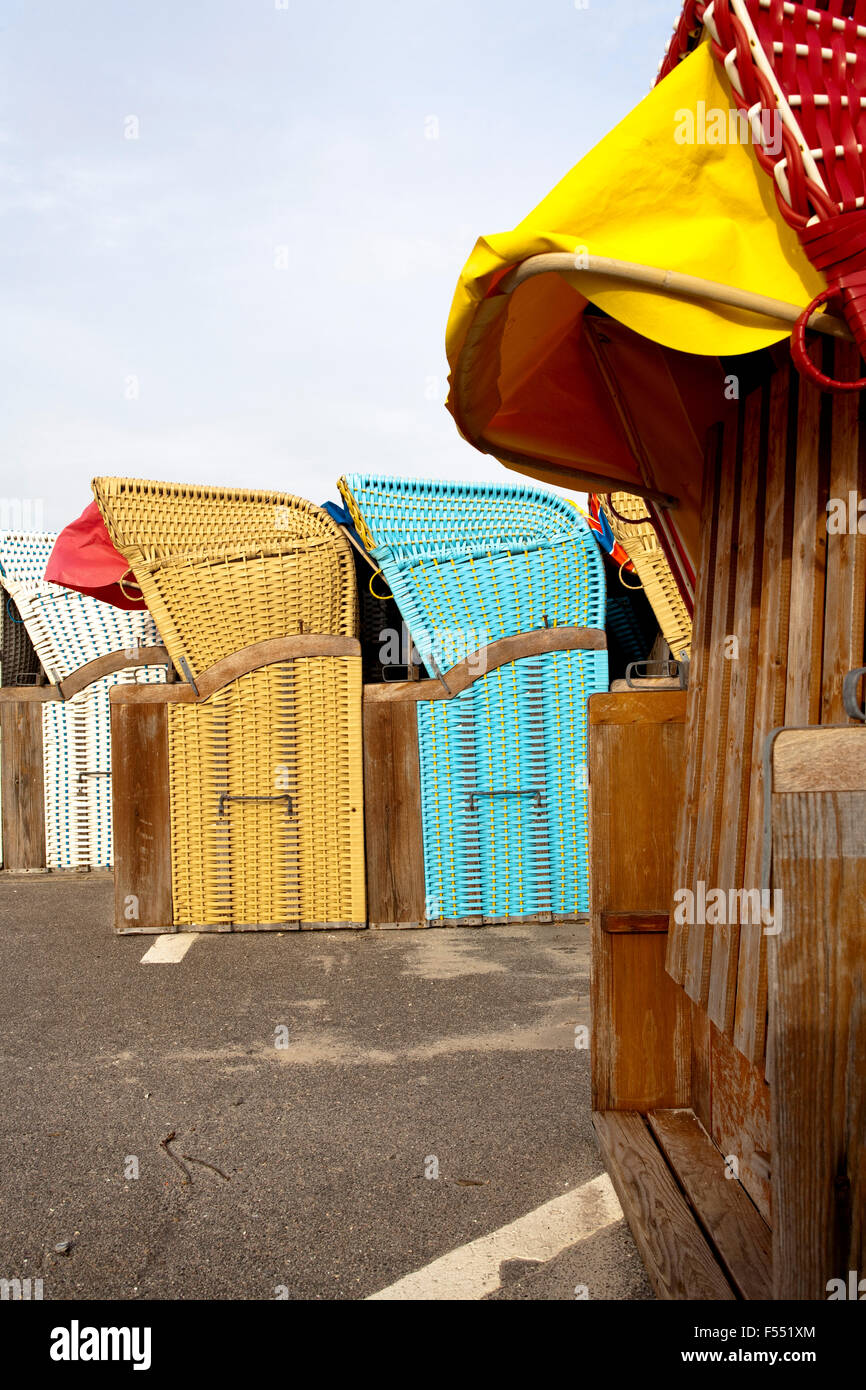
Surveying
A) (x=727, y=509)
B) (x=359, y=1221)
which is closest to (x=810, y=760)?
(x=727, y=509)

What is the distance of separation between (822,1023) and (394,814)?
4.67 metres

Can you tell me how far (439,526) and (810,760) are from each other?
15.9 ft

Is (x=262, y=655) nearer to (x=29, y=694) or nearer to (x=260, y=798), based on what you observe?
(x=260, y=798)

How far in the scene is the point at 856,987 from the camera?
4.26ft

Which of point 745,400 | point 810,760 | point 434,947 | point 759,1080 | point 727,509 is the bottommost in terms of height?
point 434,947

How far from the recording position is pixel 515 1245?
255 cm

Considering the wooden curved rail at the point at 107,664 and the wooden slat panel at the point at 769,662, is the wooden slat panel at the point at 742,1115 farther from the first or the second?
the wooden curved rail at the point at 107,664

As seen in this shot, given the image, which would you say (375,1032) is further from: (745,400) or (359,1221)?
(745,400)

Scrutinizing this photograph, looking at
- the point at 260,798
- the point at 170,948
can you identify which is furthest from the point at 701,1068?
the point at 170,948

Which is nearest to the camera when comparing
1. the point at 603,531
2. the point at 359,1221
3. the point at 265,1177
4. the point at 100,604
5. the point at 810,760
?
the point at 810,760

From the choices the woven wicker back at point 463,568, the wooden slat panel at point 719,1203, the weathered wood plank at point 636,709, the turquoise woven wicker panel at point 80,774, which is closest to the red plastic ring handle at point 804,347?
the weathered wood plank at point 636,709

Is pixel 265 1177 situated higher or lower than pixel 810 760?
lower

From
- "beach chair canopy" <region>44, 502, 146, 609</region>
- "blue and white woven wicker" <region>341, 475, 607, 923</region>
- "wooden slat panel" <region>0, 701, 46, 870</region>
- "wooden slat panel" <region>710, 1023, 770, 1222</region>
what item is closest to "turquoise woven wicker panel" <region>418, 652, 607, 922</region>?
"blue and white woven wicker" <region>341, 475, 607, 923</region>

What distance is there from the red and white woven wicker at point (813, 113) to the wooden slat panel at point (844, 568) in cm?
16
